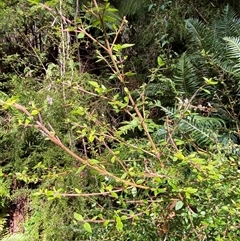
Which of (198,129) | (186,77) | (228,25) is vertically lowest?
(198,129)

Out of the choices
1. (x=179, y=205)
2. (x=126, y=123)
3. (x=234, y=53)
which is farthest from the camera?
(x=234, y=53)

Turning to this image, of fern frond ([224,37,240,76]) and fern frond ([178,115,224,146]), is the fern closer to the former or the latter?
fern frond ([178,115,224,146])

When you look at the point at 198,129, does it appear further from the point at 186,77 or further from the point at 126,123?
the point at 126,123

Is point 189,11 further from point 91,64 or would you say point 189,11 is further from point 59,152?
point 59,152

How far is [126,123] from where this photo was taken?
1.11 meters

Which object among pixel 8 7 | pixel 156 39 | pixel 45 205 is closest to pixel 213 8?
pixel 156 39

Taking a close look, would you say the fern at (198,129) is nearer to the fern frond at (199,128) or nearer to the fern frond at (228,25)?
the fern frond at (199,128)

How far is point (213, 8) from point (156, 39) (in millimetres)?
510

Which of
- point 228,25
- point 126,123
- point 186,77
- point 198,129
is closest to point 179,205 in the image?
point 126,123

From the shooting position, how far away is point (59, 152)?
1.65m

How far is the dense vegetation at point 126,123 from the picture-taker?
2.93 ft

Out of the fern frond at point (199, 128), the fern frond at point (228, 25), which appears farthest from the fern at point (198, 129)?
the fern frond at point (228, 25)

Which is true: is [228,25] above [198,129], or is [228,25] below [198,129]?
above

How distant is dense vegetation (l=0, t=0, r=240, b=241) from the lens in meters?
0.89
